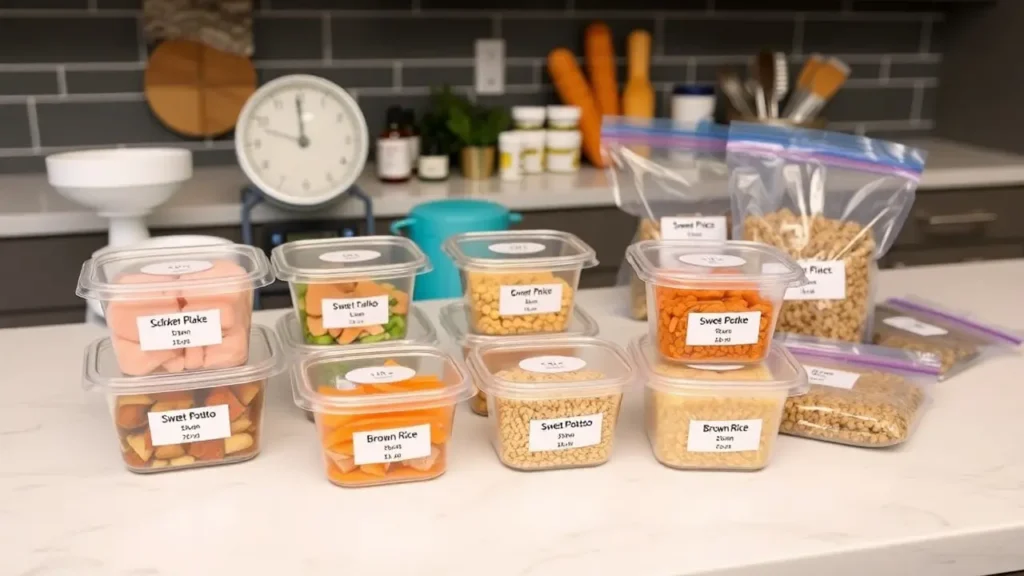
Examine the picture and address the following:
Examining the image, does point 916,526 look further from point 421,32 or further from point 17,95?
point 17,95

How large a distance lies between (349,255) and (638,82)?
6.15 ft

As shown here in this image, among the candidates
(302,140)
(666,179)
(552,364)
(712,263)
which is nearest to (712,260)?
(712,263)

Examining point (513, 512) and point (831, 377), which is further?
point (831, 377)

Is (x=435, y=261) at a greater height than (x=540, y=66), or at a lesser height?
lesser

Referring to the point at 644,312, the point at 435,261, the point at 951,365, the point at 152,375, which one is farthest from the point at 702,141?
the point at 152,375

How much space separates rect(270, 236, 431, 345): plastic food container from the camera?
1036mm

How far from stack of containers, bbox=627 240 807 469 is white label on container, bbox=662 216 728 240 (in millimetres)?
336

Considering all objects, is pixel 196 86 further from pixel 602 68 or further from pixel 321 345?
pixel 321 345

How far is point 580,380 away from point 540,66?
81.4 inches

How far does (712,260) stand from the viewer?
1046mm

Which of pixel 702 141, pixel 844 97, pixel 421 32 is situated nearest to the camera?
pixel 702 141

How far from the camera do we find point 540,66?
2.85 meters

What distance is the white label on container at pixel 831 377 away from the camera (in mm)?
1069

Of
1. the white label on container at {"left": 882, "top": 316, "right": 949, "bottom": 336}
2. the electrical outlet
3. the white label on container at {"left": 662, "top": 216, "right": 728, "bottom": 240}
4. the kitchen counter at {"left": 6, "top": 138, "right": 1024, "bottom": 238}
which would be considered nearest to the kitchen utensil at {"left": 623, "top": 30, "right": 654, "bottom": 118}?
the kitchen counter at {"left": 6, "top": 138, "right": 1024, "bottom": 238}
